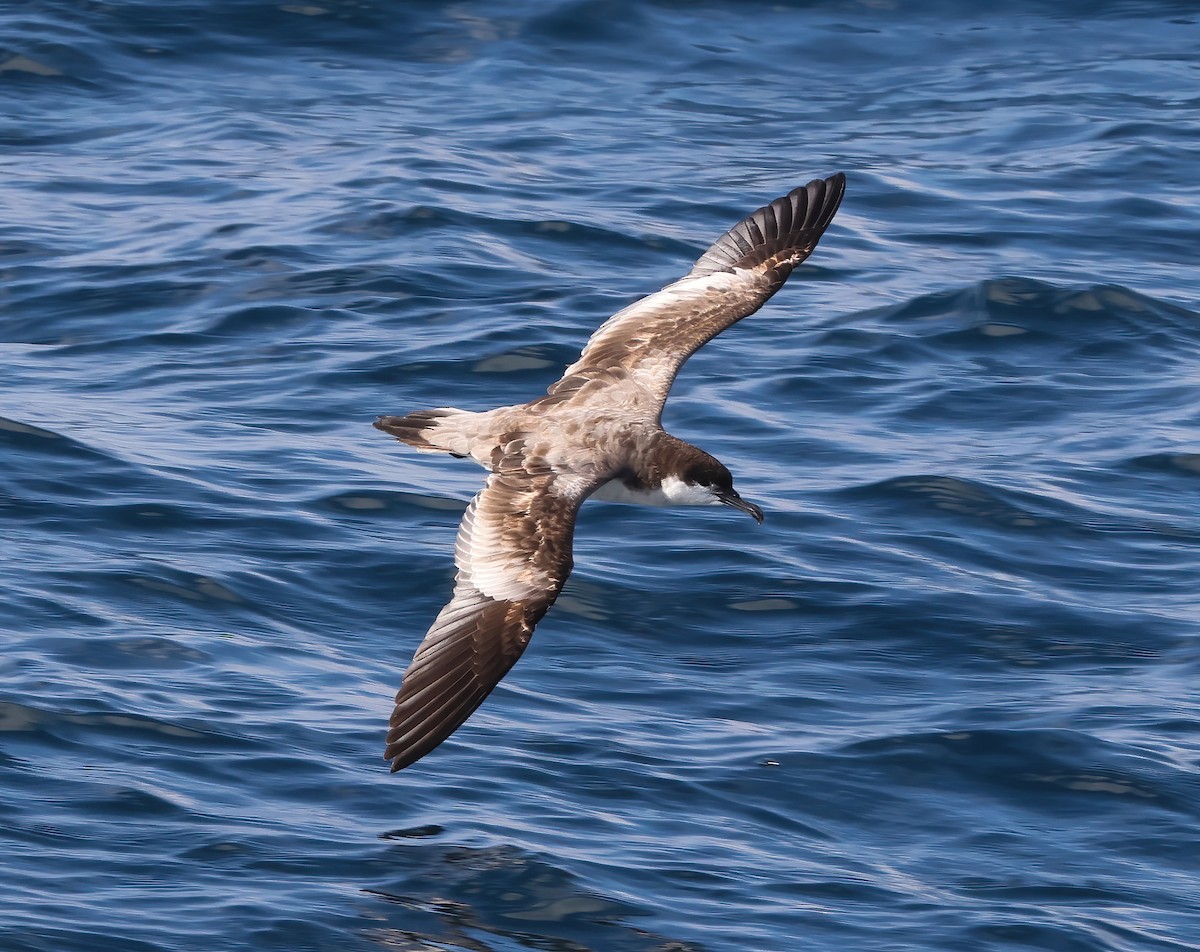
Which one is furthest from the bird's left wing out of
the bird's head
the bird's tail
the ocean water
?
the ocean water

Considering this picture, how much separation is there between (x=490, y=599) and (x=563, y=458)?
0.98 metres

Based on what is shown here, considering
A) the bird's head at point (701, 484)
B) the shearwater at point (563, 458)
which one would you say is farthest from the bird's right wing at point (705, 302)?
the bird's head at point (701, 484)

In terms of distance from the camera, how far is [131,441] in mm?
11930

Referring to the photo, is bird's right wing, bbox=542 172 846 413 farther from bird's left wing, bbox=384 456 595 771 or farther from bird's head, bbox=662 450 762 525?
bird's left wing, bbox=384 456 595 771

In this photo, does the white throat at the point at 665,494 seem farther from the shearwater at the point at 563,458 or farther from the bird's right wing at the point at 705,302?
the bird's right wing at the point at 705,302

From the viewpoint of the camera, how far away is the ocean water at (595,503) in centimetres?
823

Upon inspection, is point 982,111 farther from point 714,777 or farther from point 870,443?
point 714,777

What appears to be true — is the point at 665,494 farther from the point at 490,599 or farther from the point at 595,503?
the point at 595,503

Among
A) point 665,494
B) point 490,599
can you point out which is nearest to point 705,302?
point 665,494

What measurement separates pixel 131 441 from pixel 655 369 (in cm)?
347

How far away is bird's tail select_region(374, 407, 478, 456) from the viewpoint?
9664 millimetres

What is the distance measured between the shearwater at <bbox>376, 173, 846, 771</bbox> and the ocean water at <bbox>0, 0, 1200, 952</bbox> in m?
0.68

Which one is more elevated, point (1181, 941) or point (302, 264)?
point (302, 264)

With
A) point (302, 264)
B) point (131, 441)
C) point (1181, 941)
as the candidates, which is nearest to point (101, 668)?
point (131, 441)
